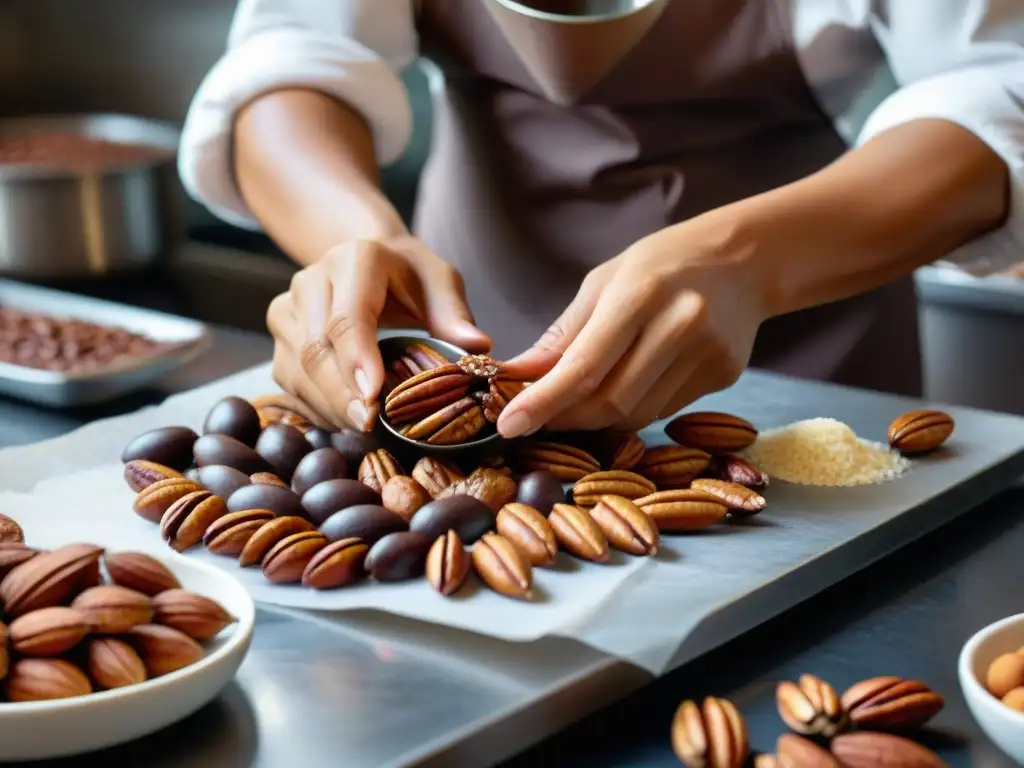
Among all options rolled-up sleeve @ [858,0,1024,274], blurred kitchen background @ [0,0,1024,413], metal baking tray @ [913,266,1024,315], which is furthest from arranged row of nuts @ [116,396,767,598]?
metal baking tray @ [913,266,1024,315]

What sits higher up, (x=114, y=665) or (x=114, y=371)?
(x=114, y=665)

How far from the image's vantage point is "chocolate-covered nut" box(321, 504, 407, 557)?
78cm

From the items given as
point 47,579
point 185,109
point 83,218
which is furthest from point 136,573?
point 185,109

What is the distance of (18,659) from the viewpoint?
1.93 ft

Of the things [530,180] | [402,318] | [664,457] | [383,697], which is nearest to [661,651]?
[383,697]

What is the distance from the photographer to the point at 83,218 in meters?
1.60

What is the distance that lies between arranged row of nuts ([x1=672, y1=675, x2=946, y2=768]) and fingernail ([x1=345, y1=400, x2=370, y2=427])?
0.35 m

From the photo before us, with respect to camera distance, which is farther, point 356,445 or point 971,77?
point 971,77

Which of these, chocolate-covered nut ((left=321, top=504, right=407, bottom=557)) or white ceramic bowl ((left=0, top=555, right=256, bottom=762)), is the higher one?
white ceramic bowl ((left=0, top=555, right=256, bottom=762))

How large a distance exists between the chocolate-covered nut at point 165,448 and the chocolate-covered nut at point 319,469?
11 centimetres

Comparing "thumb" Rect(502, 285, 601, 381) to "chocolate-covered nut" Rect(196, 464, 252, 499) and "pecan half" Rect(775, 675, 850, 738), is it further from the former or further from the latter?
"pecan half" Rect(775, 675, 850, 738)

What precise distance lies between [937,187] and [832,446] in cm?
25

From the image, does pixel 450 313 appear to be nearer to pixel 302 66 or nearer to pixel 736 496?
pixel 736 496

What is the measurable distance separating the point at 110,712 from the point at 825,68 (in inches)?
33.5
